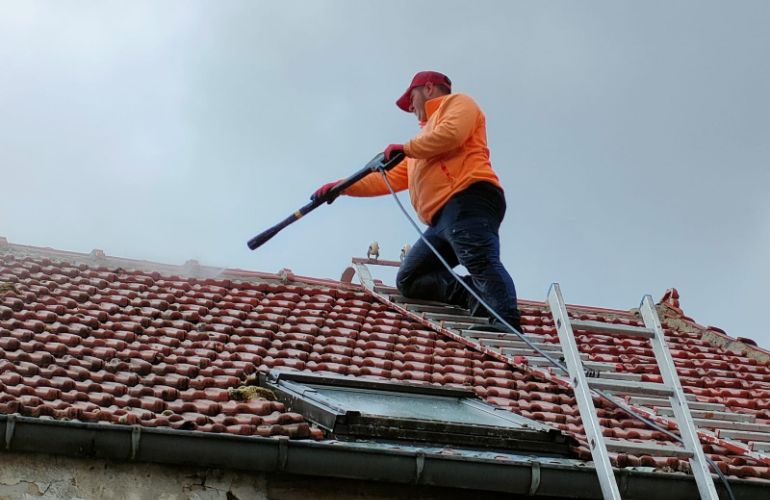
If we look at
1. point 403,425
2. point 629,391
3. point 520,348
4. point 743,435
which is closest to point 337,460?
point 403,425

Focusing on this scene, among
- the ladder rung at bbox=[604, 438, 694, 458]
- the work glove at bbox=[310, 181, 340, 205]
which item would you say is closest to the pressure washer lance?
the work glove at bbox=[310, 181, 340, 205]

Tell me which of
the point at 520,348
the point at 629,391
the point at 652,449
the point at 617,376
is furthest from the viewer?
the point at 520,348

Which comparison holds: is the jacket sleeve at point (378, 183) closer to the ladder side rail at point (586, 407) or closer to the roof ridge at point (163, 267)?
the roof ridge at point (163, 267)

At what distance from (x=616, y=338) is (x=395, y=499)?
403cm

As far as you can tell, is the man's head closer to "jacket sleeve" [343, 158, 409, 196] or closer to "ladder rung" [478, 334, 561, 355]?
"jacket sleeve" [343, 158, 409, 196]

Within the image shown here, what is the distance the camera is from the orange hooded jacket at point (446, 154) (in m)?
8.51

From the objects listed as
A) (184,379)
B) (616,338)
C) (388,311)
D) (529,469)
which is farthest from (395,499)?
(616,338)

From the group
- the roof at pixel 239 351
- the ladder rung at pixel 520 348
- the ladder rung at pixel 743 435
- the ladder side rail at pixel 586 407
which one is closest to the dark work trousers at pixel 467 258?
the ladder rung at pixel 520 348

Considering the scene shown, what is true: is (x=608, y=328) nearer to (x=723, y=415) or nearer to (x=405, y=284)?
(x=723, y=415)

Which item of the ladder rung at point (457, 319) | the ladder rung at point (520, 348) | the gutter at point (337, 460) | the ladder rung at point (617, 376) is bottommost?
the gutter at point (337, 460)

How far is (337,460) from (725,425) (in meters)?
2.59

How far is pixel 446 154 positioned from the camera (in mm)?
8789

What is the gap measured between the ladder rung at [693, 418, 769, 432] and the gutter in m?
0.97

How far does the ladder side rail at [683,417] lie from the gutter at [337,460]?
0.32 m
